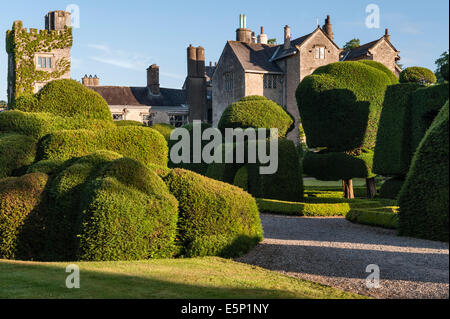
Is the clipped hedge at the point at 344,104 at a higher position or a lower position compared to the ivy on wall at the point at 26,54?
lower

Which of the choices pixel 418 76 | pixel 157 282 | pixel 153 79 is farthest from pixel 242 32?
pixel 157 282

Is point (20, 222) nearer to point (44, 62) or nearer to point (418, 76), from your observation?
point (418, 76)

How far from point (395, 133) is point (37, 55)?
35.2 metres

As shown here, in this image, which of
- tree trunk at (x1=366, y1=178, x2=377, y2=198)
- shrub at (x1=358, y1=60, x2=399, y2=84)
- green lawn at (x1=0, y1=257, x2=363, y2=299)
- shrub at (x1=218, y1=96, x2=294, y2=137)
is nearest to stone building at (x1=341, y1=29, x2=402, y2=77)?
shrub at (x1=358, y1=60, x2=399, y2=84)

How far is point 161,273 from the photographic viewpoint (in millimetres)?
7945

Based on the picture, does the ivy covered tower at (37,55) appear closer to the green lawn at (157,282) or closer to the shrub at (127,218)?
the shrub at (127,218)

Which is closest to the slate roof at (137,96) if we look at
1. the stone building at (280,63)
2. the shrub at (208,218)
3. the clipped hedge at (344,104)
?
the stone building at (280,63)

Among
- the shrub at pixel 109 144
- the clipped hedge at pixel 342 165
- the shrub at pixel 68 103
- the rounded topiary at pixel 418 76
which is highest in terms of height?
the rounded topiary at pixel 418 76

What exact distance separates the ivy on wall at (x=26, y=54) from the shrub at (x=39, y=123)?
29178 mm

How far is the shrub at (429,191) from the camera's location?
4.93m

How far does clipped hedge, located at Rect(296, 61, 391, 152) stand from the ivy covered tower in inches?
1116

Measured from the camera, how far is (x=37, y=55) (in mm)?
43250

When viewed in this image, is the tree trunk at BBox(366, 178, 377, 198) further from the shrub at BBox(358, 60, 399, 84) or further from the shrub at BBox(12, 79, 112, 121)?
the shrub at BBox(12, 79, 112, 121)
